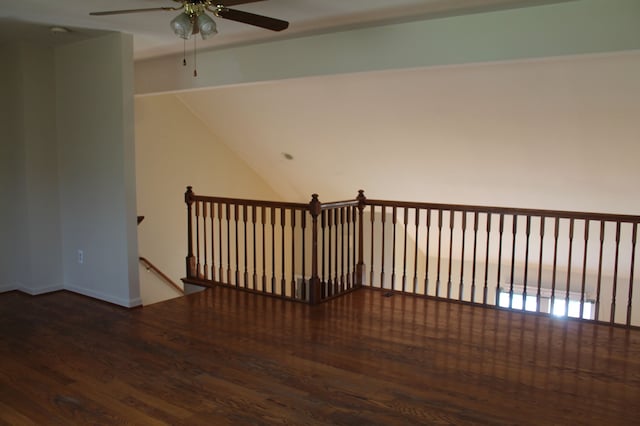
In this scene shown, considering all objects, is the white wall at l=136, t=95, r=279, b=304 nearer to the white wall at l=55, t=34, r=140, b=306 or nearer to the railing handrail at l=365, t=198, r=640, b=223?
the white wall at l=55, t=34, r=140, b=306

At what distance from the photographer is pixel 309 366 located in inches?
126

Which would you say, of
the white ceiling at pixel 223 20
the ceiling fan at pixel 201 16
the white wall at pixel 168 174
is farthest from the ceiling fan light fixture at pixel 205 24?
the white wall at pixel 168 174

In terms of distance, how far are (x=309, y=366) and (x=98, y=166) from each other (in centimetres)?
274

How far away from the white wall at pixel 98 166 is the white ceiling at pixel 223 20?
0.87 ft

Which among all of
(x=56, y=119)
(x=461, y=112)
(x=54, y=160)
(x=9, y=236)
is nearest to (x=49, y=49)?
(x=56, y=119)

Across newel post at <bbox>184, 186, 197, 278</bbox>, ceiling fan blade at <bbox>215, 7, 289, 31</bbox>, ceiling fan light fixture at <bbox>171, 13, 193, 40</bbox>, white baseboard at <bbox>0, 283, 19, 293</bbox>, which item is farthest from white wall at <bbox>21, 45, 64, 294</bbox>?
ceiling fan blade at <bbox>215, 7, 289, 31</bbox>

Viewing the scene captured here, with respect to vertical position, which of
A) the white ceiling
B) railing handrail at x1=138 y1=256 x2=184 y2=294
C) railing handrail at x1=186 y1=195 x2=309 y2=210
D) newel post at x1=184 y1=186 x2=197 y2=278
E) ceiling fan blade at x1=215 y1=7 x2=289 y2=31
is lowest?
railing handrail at x1=138 y1=256 x2=184 y2=294

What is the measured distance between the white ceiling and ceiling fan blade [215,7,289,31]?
0.48m

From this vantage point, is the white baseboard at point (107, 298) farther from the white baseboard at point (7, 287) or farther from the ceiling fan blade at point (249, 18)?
the ceiling fan blade at point (249, 18)

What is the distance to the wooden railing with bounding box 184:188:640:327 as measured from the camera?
15.6 feet

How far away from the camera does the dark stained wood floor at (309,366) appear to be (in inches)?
104

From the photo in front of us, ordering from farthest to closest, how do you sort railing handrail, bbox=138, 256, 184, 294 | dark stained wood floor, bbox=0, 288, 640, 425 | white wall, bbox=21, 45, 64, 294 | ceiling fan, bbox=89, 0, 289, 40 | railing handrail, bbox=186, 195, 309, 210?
railing handrail, bbox=138, 256, 184, 294 → white wall, bbox=21, 45, 64, 294 → railing handrail, bbox=186, 195, 309, 210 → ceiling fan, bbox=89, 0, 289, 40 → dark stained wood floor, bbox=0, 288, 640, 425

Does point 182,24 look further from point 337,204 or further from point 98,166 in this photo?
point 337,204

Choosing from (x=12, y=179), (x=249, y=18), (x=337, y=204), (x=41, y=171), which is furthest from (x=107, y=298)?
(x=249, y=18)
